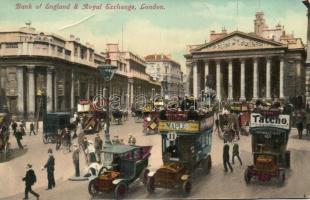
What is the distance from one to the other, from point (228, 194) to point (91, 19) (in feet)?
21.7

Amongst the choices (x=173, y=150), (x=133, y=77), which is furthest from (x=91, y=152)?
(x=133, y=77)

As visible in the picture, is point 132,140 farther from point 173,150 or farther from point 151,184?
point 151,184

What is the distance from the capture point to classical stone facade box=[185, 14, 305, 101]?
1921 centimetres

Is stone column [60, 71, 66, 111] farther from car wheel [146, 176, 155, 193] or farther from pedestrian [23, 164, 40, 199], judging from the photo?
car wheel [146, 176, 155, 193]

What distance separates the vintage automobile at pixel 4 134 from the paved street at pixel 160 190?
25 cm

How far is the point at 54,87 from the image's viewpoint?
546 inches

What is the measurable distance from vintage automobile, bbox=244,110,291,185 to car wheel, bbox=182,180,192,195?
1.79 meters

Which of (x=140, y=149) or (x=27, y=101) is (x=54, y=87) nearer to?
(x=27, y=101)

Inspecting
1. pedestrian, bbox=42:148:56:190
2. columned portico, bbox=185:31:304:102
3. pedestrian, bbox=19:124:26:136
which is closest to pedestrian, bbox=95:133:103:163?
pedestrian, bbox=42:148:56:190

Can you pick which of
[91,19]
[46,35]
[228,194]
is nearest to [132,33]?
[91,19]

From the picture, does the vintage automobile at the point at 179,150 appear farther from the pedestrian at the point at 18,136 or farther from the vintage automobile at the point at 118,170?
the pedestrian at the point at 18,136

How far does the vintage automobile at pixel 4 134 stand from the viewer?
1295 cm

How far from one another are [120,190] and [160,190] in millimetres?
1310

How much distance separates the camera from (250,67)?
41.5 metres
